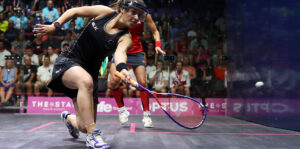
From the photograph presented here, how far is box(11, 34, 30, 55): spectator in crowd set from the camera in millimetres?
4684

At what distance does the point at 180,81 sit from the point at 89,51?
2888 mm

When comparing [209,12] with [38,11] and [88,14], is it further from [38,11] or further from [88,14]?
[88,14]

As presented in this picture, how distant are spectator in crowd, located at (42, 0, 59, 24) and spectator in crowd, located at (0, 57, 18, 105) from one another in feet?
2.99

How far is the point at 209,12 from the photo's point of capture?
5527 millimetres

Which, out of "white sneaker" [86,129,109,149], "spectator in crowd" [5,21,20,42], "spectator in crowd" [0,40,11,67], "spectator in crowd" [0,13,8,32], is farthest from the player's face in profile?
"spectator in crowd" [0,13,8,32]

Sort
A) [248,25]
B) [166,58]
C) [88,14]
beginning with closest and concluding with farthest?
[88,14], [248,25], [166,58]

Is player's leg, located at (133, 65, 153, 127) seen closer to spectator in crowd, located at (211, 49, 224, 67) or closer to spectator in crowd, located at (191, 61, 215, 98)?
spectator in crowd, located at (191, 61, 215, 98)

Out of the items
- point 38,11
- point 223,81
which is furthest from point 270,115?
point 38,11

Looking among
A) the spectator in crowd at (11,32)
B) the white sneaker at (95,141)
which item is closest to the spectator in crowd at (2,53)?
the spectator in crowd at (11,32)

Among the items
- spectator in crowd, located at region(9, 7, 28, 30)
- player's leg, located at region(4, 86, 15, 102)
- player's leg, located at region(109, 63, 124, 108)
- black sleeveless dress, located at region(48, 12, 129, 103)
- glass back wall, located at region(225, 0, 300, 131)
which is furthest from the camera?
spectator in crowd, located at region(9, 7, 28, 30)

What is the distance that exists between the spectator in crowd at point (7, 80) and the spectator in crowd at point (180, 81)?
7.95ft

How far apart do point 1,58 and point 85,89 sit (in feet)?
11.6

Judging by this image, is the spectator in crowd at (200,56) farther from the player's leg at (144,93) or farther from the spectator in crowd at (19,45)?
the spectator in crowd at (19,45)

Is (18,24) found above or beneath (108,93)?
above
